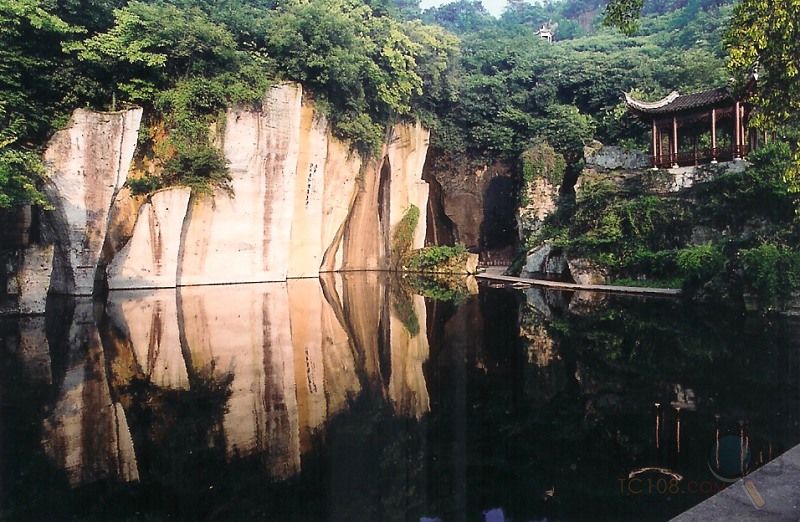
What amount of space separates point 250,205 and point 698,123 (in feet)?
53.9

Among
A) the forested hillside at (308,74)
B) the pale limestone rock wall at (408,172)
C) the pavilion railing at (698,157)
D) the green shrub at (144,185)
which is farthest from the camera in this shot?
the pale limestone rock wall at (408,172)

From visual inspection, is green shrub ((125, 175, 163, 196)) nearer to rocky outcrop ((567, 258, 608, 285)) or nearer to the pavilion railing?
rocky outcrop ((567, 258, 608, 285))

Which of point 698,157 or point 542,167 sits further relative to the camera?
point 542,167

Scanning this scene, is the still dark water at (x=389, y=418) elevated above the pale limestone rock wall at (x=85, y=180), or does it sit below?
below

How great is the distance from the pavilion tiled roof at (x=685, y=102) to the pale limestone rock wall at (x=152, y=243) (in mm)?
16104

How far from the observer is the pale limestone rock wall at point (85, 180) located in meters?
15.3

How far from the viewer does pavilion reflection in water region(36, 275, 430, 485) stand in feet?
18.0

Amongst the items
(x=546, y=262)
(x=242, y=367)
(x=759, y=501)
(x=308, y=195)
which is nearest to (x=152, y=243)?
(x=308, y=195)

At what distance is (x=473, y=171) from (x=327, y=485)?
83.1ft

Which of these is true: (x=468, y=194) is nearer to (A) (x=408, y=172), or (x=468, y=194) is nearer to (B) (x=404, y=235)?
(A) (x=408, y=172)

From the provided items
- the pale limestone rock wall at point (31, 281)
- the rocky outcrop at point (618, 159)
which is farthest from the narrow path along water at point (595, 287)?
the pale limestone rock wall at point (31, 281)

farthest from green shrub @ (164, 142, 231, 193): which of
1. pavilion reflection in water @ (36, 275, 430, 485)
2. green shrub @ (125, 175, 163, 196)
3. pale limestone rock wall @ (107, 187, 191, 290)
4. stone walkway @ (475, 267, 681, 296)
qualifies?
stone walkway @ (475, 267, 681, 296)

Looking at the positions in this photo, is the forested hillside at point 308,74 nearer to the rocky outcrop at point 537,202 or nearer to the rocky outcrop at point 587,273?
the rocky outcrop at point 537,202

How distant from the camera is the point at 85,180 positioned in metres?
15.6
